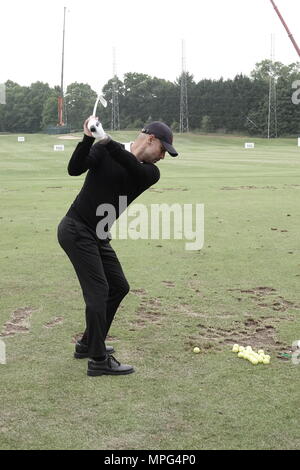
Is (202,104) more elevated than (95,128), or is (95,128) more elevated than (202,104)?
(202,104)

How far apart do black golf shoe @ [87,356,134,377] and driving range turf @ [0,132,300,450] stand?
0.08 metres

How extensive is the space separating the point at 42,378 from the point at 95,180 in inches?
68.7

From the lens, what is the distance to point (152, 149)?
524 cm

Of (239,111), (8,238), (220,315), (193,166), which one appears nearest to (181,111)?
(239,111)

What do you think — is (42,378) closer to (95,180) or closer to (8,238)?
(95,180)

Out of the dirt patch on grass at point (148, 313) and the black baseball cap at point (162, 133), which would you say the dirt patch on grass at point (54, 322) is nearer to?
the dirt patch on grass at point (148, 313)

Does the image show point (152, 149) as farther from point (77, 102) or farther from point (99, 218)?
point (77, 102)

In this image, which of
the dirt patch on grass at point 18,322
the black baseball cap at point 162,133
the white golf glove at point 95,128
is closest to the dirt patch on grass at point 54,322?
the dirt patch on grass at point 18,322

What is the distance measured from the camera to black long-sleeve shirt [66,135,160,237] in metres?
4.83

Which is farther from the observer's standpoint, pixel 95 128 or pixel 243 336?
pixel 243 336

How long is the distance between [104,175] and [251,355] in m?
2.12

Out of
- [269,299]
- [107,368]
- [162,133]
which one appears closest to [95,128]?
[162,133]

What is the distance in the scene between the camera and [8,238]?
11523mm
